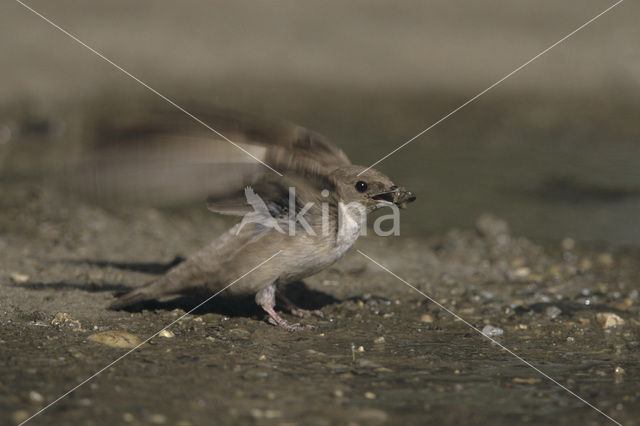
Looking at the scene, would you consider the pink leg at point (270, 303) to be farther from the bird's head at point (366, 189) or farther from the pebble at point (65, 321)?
the pebble at point (65, 321)

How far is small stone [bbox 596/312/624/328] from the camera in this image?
6090 mm

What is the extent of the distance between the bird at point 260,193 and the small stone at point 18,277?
102 centimetres

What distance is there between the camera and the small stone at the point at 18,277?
6527 mm

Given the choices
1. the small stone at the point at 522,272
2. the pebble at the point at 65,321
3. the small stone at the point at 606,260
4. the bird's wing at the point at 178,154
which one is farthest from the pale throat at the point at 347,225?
the small stone at the point at 606,260

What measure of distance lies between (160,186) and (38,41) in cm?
1159

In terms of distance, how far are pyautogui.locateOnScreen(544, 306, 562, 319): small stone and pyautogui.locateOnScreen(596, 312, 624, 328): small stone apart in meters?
0.28

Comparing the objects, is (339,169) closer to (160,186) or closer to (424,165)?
(160,186)

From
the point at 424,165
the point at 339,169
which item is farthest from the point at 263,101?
the point at 339,169

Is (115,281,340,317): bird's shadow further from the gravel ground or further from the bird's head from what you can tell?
the bird's head

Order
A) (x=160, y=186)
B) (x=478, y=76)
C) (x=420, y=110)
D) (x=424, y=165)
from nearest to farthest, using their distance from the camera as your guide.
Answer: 1. (x=160, y=186)
2. (x=424, y=165)
3. (x=420, y=110)
4. (x=478, y=76)

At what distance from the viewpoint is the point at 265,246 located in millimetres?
5656

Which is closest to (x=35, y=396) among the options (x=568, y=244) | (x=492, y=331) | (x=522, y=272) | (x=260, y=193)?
(x=260, y=193)

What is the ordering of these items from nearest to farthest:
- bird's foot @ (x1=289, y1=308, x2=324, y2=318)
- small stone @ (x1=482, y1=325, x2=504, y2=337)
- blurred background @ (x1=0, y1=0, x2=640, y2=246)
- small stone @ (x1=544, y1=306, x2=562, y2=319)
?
small stone @ (x1=482, y1=325, x2=504, y2=337), bird's foot @ (x1=289, y1=308, x2=324, y2=318), small stone @ (x1=544, y1=306, x2=562, y2=319), blurred background @ (x1=0, y1=0, x2=640, y2=246)

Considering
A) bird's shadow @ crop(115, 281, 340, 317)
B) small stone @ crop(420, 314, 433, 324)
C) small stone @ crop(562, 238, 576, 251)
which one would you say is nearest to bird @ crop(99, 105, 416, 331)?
bird's shadow @ crop(115, 281, 340, 317)
